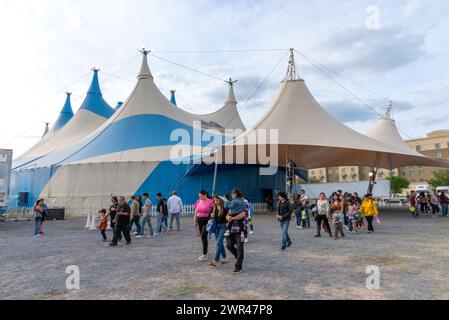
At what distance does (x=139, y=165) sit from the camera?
58.6 ft

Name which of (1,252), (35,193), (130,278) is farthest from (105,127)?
(130,278)

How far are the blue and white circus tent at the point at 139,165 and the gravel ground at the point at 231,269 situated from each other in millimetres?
9493

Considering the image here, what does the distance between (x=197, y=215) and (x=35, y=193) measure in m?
17.8

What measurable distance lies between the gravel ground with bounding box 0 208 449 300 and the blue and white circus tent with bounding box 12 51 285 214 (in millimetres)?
9493

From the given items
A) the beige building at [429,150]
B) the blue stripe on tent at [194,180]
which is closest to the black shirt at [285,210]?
the blue stripe on tent at [194,180]

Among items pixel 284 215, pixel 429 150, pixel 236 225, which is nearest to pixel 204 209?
pixel 236 225

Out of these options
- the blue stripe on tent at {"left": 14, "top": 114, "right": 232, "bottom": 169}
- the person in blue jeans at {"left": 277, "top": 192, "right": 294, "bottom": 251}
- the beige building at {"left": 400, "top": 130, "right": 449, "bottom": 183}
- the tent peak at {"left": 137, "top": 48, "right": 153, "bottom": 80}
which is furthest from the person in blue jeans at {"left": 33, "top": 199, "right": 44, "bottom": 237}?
the beige building at {"left": 400, "top": 130, "right": 449, "bottom": 183}

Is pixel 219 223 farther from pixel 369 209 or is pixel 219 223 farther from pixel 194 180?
pixel 194 180

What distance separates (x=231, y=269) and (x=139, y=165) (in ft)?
44.3

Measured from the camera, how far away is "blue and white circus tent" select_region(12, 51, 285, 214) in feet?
58.4

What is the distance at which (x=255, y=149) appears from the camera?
18.0m

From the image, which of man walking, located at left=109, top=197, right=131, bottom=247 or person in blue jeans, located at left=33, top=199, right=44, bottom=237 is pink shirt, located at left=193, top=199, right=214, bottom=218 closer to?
man walking, located at left=109, top=197, right=131, bottom=247

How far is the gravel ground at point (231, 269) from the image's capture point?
4.07 m

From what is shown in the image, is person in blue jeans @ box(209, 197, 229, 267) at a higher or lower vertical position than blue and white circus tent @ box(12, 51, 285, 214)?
lower
